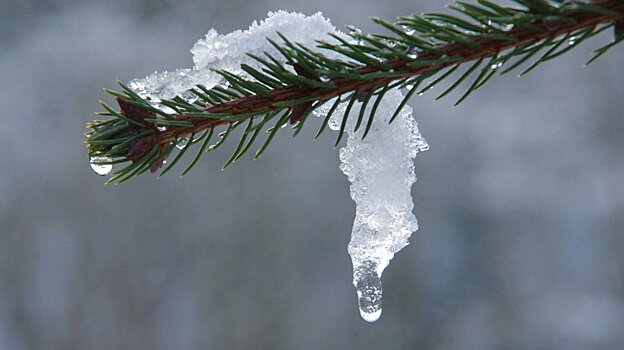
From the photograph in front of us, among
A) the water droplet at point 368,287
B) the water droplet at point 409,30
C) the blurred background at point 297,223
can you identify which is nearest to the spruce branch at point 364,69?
the water droplet at point 409,30

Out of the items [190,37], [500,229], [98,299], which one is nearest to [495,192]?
[500,229]

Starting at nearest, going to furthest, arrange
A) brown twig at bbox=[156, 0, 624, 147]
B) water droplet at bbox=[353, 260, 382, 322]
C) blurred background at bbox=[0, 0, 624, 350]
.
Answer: brown twig at bbox=[156, 0, 624, 147], water droplet at bbox=[353, 260, 382, 322], blurred background at bbox=[0, 0, 624, 350]

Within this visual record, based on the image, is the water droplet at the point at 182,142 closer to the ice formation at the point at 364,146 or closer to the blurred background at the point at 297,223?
the ice formation at the point at 364,146

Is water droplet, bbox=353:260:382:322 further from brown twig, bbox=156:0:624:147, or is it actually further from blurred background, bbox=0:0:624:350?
blurred background, bbox=0:0:624:350

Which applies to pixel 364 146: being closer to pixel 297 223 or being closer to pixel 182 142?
pixel 182 142

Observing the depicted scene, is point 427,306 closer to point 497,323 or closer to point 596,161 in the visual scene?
point 497,323

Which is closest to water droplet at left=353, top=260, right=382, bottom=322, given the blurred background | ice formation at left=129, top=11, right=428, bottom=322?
ice formation at left=129, top=11, right=428, bottom=322
